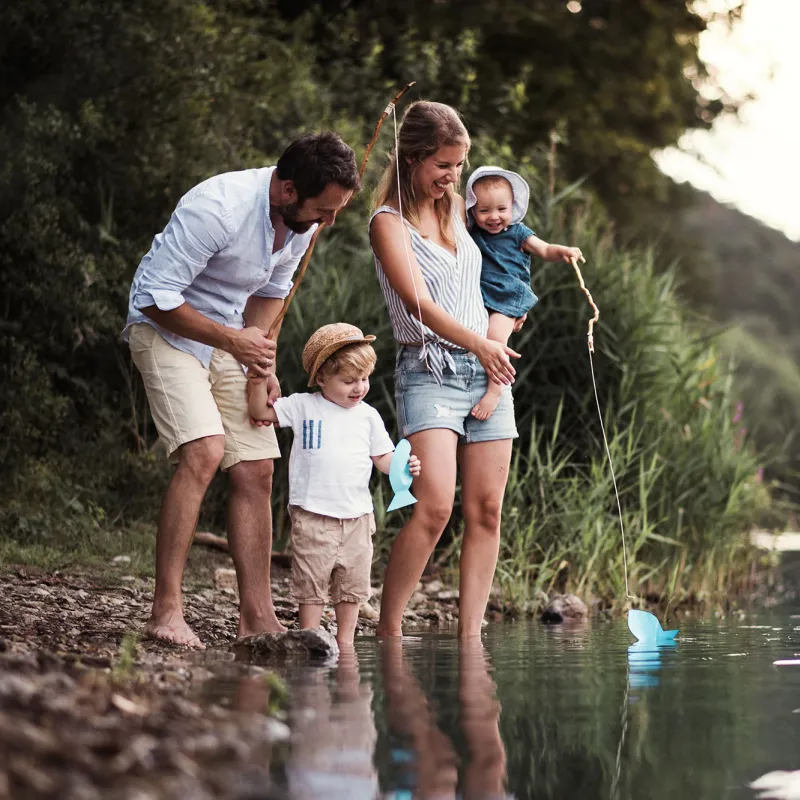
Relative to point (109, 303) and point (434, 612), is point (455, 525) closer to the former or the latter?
point (434, 612)

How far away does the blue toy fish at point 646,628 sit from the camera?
454 cm

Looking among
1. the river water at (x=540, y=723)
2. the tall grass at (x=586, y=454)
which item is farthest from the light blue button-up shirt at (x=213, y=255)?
the tall grass at (x=586, y=454)

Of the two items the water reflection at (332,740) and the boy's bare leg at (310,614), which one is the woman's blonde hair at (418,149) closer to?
the boy's bare leg at (310,614)

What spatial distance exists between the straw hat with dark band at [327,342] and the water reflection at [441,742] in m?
1.32

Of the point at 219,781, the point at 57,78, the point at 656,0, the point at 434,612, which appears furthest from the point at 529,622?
the point at 656,0

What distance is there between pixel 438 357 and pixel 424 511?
1.73 ft

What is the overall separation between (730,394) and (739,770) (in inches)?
233

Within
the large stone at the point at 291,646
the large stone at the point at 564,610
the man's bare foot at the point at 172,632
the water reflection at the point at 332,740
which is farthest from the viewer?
the large stone at the point at 564,610

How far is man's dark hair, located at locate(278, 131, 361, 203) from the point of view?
4359mm

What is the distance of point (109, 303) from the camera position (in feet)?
27.7

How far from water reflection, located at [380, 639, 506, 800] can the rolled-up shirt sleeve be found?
1.41m

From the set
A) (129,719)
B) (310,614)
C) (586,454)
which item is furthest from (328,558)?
(586,454)

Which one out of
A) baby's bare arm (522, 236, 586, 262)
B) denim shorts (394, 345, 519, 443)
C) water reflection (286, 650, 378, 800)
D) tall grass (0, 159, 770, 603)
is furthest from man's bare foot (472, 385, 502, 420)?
tall grass (0, 159, 770, 603)

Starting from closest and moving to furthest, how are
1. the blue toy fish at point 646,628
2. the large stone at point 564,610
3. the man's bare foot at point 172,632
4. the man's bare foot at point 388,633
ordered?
the man's bare foot at point 172,632
the blue toy fish at point 646,628
the man's bare foot at point 388,633
the large stone at point 564,610
